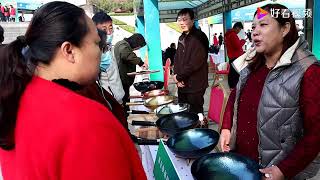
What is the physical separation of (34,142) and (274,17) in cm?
120

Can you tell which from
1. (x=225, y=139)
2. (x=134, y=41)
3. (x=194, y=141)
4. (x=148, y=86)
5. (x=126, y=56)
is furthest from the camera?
(x=148, y=86)

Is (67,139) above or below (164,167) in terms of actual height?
above

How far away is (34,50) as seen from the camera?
769mm

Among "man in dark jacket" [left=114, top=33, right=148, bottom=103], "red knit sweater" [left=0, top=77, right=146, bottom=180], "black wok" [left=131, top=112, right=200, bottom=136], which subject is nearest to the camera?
"red knit sweater" [left=0, top=77, right=146, bottom=180]

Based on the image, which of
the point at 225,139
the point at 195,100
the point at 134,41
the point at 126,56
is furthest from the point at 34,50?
the point at 134,41

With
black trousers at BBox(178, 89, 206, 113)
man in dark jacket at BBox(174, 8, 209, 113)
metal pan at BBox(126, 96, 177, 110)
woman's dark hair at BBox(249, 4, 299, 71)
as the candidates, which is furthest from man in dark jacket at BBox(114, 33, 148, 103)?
woman's dark hair at BBox(249, 4, 299, 71)

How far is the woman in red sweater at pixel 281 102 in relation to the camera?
52.9 inches

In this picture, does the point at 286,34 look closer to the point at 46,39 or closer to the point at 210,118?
the point at 46,39

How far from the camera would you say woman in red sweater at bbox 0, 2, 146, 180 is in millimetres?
647

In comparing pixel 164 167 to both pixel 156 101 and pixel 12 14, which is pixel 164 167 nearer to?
pixel 156 101

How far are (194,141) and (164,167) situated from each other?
379mm

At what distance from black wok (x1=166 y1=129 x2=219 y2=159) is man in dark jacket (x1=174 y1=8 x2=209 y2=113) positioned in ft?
4.42

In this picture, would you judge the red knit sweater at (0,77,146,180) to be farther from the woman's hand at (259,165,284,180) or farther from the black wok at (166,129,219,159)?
the black wok at (166,129,219,159)

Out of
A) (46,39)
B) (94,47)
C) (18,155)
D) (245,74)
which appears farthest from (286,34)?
(18,155)
